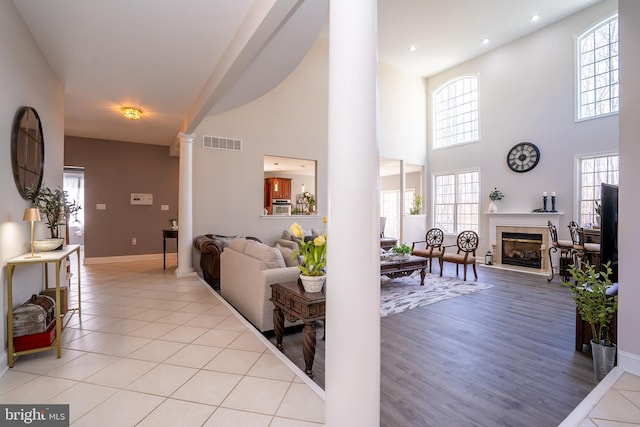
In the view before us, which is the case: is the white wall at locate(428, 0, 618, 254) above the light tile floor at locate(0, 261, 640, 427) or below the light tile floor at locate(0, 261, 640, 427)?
above

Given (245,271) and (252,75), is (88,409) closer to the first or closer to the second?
(245,271)

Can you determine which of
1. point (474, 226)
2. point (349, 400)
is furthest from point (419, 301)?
point (474, 226)

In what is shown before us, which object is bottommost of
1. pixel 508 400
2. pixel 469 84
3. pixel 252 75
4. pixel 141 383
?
pixel 508 400

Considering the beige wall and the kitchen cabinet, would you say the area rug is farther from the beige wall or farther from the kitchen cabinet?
the kitchen cabinet

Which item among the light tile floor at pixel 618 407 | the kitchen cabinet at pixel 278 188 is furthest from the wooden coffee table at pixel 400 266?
the kitchen cabinet at pixel 278 188

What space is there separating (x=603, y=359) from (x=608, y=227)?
1062 millimetres

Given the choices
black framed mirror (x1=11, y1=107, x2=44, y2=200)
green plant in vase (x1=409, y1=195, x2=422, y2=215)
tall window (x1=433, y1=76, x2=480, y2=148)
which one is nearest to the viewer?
black framed mirror (x1=11, y1=107, x2=44, y2=200)

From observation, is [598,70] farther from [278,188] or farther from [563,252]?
[278,188]

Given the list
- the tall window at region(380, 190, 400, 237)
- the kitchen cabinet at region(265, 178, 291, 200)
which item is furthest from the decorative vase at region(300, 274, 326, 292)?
the tall window at region(380, 190, 400, 237)

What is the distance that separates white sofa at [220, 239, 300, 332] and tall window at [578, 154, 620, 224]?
6445mm

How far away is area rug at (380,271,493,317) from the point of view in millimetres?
4067

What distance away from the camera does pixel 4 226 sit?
7.25ft

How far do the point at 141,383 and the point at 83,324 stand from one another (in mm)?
1619

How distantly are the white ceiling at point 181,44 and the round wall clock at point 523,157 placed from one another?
2.70 m
